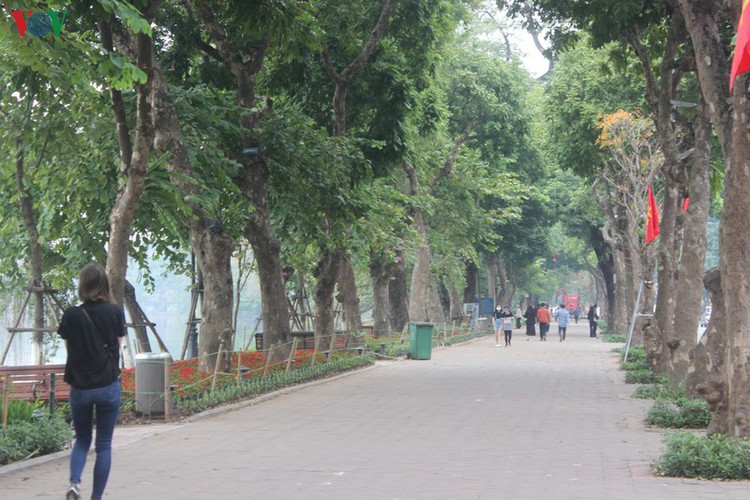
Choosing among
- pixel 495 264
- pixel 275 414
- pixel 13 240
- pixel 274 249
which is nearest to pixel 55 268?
pixel 13 240

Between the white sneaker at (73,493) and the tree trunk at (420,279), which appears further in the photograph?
the tree trunk at (420,279)

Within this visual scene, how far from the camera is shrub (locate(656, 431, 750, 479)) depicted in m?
8.71

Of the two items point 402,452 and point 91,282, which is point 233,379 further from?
point 91,282

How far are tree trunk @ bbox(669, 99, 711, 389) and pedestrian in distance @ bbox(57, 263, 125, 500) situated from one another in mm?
11048

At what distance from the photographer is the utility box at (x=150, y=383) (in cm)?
1380

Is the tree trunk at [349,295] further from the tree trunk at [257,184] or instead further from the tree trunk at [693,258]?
the tree trunk at [693,258]

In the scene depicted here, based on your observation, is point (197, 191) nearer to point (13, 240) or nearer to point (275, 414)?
point (275, 414)

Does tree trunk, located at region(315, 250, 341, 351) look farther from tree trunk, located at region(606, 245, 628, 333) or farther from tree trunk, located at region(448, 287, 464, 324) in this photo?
tree trunk, located at region(448, 287, 464, 324)

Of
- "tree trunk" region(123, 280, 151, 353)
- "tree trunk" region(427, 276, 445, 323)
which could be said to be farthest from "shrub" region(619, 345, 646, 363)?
"tree trunk" region(427, 276, 445, 323)

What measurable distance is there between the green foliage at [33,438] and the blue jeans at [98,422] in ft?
9.10

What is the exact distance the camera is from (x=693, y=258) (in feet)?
53.5

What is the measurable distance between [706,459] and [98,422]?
514 cm

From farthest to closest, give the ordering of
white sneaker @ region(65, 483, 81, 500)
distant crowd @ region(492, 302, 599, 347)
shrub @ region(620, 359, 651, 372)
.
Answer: distant crowd @ region(492, 302, 599, 347)
shrub @ region(620, 359, 651, 372)
white sneaker @ region(65, 483, 81, 500)

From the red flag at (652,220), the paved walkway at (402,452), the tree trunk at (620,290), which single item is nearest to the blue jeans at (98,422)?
the paved walkway at (402,452)
